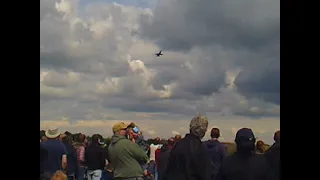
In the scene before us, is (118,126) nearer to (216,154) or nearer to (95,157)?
(95,157)

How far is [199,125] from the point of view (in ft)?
13.8

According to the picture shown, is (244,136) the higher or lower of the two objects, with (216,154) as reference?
higher

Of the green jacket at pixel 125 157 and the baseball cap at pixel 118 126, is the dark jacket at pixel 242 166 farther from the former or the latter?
the baseball cap at pixel 118 126

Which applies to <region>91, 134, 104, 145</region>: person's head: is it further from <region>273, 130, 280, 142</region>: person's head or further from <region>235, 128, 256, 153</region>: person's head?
<region>273, 130, 280, 142</region>: person's head

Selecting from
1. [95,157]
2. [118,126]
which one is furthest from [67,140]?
[118,126]

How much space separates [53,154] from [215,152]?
0.91m

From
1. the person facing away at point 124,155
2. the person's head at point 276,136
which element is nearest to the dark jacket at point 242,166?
the person's head at point 276,136

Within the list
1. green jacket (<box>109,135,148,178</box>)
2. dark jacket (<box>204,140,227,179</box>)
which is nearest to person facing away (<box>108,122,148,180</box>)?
green jacket (<box>109,135,148,178</box>)

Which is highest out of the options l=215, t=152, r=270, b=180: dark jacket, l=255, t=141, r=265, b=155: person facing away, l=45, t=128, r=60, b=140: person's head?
l=45, t=128, r=60, b=140: person's head

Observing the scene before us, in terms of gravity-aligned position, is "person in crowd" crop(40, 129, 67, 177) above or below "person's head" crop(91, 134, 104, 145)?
below

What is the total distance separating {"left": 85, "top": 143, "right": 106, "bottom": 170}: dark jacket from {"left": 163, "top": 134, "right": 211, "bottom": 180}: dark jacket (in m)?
0.37

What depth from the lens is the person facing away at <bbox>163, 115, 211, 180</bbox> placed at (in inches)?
165
